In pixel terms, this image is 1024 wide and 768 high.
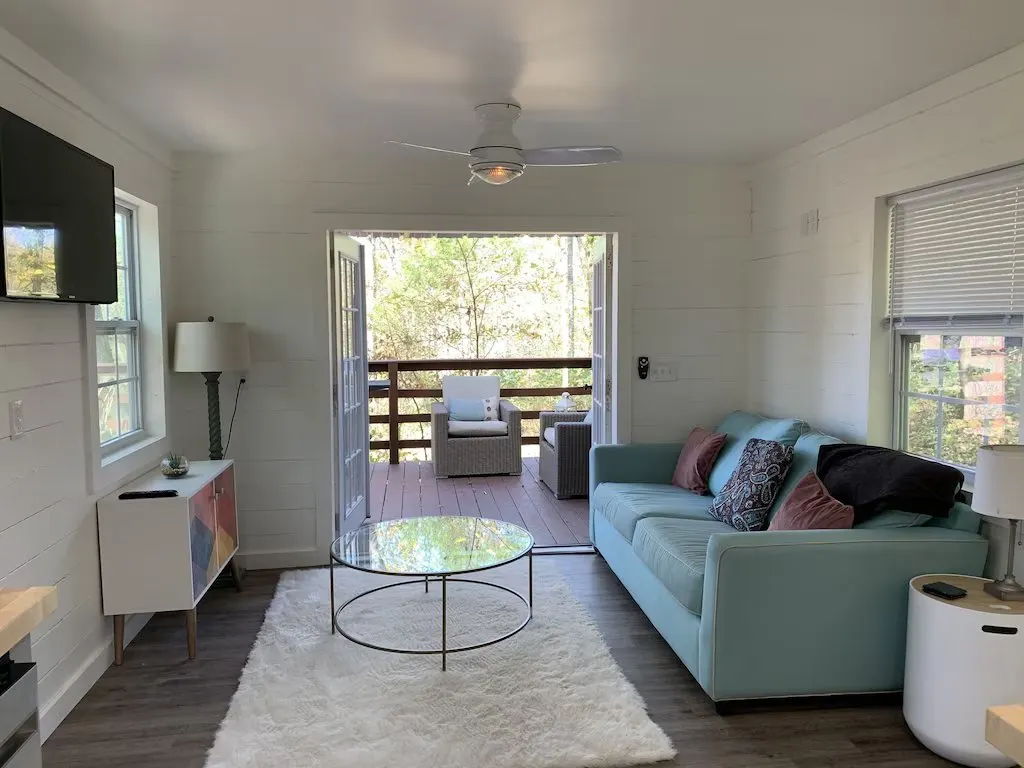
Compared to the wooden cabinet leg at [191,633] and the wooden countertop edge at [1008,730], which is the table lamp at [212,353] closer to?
the wooden cabinet leg at [191,633]

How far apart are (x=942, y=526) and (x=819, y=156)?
2011 millimetres

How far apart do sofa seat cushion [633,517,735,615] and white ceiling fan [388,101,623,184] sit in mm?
1604

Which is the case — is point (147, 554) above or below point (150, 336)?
below

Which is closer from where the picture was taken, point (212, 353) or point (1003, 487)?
point (1003, 487)

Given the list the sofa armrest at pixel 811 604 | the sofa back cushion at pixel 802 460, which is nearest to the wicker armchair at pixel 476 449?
the sofa back cushion at pixel 802 460

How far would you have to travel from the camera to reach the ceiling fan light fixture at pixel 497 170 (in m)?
3.24

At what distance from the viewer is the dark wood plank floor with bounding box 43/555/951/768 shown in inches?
98.7

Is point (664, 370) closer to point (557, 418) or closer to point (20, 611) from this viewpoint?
point (557, 418)

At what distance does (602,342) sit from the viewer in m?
4.98

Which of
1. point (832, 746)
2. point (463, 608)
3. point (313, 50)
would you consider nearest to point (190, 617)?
point (463, 608)

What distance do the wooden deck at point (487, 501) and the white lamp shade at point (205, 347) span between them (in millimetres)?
2001

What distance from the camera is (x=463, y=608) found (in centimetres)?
373

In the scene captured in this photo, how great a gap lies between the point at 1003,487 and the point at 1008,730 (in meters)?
1.53

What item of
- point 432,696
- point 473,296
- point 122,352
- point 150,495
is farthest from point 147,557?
point 473,296
